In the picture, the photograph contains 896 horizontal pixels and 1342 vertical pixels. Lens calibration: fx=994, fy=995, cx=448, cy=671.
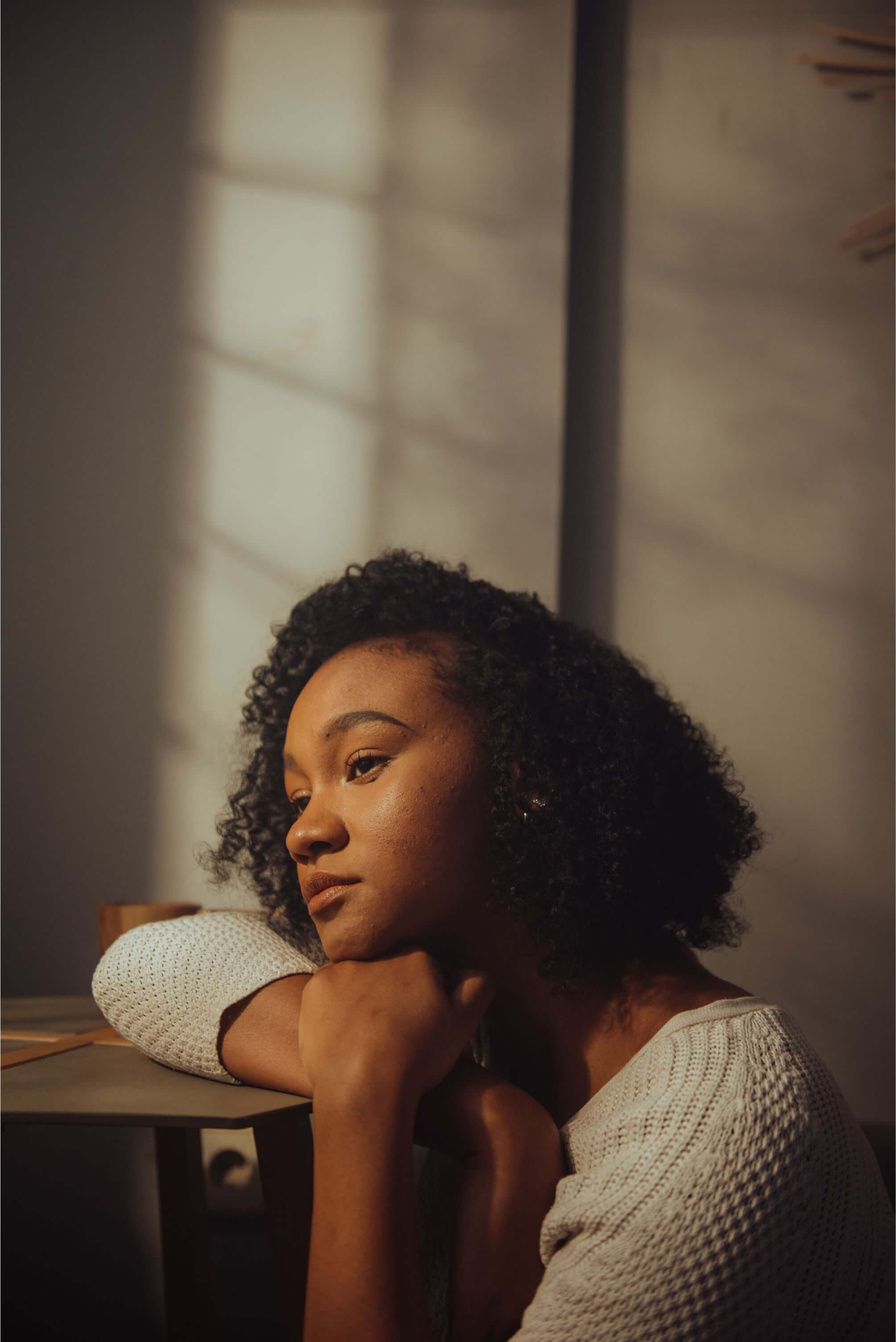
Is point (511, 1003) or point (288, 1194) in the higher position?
point (511, 1003)

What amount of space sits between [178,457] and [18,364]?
0.39 m

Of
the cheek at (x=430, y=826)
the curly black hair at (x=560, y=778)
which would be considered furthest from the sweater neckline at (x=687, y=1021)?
the cheek at (x=430, y=826)

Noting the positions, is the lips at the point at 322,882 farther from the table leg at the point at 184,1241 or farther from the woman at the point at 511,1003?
the table leg at the point at 184,1241

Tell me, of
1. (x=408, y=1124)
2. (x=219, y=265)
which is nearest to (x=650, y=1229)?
(x=408, y=1124)

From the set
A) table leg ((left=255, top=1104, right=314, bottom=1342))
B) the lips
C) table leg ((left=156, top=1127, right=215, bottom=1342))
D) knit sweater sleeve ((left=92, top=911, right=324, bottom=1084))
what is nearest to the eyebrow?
the lips

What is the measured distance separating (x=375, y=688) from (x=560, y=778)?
0.69 ft

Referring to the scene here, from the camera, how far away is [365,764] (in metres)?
0.99

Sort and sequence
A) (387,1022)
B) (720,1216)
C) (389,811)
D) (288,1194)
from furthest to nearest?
(288,1194) → (389,811) → (387,1022) → (720,1216)

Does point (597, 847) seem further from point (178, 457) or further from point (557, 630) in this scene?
point (178, 457)

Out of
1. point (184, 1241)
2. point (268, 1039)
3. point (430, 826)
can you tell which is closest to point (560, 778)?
point (430, 826)

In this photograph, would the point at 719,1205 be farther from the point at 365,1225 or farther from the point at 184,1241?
the point at 184,1241

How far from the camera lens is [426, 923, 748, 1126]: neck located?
969 mm

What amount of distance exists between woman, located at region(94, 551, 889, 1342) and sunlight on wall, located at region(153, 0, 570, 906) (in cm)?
62

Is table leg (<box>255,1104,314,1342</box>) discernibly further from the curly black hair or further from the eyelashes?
the eyelashes
